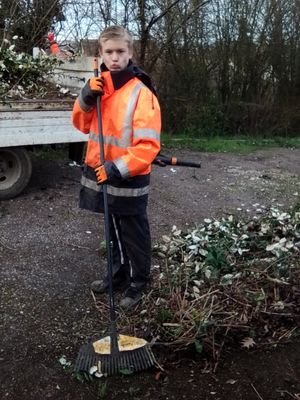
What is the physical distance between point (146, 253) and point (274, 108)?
36.5ft

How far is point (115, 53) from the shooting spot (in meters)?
3.25

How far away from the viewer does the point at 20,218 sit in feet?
17.8

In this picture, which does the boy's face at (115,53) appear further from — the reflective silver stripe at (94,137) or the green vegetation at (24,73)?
the green vegetation at (24,73)

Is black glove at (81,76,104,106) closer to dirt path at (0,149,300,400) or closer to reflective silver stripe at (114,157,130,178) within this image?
reflective silver stripe at (114,157,130,178)

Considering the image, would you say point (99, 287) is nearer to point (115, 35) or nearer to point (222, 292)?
point (222, 292)

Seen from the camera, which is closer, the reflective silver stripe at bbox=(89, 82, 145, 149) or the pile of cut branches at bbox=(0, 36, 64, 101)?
the reflective silver stripe at bbox=(89, 82, 145, 149)

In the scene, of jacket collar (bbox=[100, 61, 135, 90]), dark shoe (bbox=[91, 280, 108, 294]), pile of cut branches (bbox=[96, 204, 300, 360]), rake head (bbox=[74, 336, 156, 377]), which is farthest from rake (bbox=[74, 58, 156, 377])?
jacket collar (bbox=[100, 61, 135, 90])

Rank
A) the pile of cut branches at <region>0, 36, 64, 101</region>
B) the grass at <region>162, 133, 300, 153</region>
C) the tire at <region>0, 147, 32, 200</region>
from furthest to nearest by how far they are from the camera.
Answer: the grass at <region>162, 133, 300, 153</region>, the pile of cut branches at <region>0, 36, 64, 101</region>, the tire at <region>0, 147, 32, 200</region>

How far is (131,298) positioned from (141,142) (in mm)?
1142

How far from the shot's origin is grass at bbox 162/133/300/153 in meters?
10.7

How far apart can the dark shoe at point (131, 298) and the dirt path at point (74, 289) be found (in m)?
0.23

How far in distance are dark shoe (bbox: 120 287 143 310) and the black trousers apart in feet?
0.11

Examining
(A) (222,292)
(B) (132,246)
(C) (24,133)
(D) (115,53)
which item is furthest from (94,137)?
(C) (24,133)

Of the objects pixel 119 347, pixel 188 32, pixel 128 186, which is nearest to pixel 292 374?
pixel 119 347
